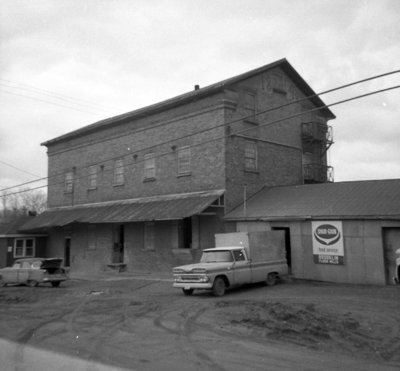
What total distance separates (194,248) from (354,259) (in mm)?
9019

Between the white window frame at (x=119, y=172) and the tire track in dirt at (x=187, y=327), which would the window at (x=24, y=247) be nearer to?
the white window frame at (x=119, y=172)

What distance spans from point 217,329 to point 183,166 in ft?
57.1

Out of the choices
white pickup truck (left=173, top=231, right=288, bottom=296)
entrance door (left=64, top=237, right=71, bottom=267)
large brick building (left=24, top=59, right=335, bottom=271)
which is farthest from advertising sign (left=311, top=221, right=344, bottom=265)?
entrance door (left=64, top=237, right=71, bottom=267)

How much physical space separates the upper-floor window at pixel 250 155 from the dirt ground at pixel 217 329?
407 inches

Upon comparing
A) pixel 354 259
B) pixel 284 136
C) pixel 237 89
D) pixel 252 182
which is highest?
pixel 237 89

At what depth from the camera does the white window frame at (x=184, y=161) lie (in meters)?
27.2

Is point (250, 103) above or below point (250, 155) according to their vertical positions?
above

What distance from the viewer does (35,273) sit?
75.3 feet

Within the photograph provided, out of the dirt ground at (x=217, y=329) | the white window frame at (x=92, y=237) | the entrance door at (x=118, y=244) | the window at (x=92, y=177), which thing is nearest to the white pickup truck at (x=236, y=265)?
the dirt ground at (x=217, y=329)

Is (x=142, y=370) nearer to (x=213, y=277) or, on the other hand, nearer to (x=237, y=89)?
(x=213, y=277)

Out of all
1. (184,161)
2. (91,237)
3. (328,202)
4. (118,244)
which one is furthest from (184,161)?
(91,237)

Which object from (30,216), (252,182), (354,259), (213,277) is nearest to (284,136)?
(252,182)

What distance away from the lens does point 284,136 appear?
96.0 feet

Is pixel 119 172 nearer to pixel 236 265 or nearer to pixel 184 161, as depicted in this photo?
pixel 184 161
